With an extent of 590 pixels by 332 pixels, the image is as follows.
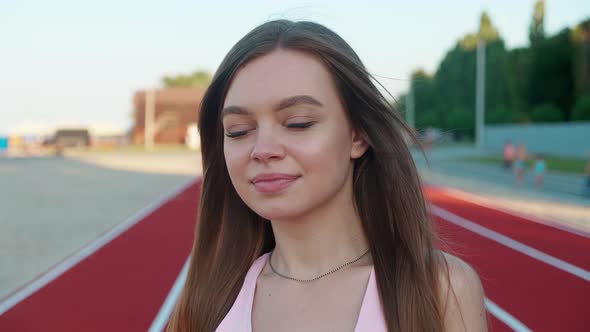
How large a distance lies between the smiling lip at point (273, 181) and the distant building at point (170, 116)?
62.6m

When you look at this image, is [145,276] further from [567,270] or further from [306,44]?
[306,44]

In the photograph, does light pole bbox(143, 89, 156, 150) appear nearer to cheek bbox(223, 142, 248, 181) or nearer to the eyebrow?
cheek bbox(223, 142, 248, 181)

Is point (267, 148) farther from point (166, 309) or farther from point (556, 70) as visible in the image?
point (556, 70)

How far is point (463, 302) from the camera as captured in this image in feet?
4.72

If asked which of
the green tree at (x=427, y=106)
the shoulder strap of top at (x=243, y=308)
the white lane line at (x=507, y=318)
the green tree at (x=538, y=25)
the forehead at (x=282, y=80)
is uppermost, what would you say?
the green tree at (x=538, y=25)

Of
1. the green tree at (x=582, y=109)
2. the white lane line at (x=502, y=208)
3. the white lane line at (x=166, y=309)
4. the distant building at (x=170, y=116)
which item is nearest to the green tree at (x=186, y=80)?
the distant building at (x=170, y=116)

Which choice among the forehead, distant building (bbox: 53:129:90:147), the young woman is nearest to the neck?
the young woman

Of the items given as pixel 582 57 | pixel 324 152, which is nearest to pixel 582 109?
pixel 582 57

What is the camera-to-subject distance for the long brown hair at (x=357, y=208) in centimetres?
152

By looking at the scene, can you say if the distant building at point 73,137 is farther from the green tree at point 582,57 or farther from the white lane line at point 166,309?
the white lane line at point 166,309

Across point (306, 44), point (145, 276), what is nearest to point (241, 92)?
point (306, 44)

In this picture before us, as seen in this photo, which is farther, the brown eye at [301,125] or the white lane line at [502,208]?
the white lane line at [502,208]

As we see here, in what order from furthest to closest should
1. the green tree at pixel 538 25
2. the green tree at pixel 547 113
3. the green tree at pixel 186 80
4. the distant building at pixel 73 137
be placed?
1. the green tree at pixel 186 80
2. the distant building at pixel 73 137
3. the green tree at pixel 538 25
4. the green tree at pixel 547 113

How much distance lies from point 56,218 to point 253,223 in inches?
416
